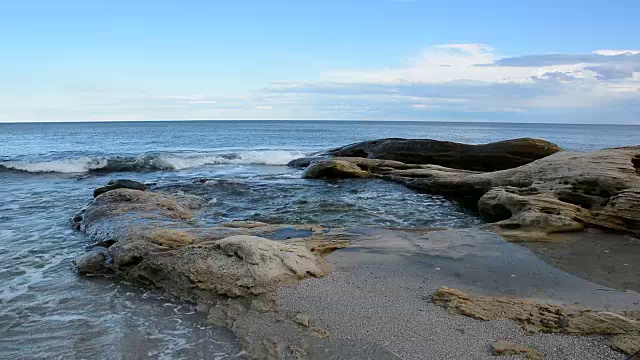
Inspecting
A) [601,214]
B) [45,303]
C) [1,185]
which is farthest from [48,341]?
[1,185]

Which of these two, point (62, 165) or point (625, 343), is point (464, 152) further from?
point (62, 165)

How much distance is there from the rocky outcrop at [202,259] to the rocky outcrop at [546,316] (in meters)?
2.08

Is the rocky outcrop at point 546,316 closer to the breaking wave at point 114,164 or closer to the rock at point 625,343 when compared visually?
the rock at point 625,343

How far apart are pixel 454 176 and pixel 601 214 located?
6.04 m

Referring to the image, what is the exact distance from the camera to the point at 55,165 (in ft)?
80.1

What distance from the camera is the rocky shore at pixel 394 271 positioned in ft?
15.8

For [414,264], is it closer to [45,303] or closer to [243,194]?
[45,303]

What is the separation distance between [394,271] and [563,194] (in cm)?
613

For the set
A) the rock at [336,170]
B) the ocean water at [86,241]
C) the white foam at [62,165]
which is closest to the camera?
the ocean water at [86,241]

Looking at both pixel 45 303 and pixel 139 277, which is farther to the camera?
pixel 139 277

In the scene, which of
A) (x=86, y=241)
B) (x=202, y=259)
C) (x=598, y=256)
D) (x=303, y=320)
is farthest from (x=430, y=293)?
(x=86, y=241)

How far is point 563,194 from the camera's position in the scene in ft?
35.4

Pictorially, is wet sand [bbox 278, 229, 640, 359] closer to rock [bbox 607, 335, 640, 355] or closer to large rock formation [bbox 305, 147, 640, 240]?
rock [bbox 607, 335, 640, 355]

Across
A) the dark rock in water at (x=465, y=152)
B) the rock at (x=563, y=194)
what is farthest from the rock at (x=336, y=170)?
the rock at (x=563, y=194)
